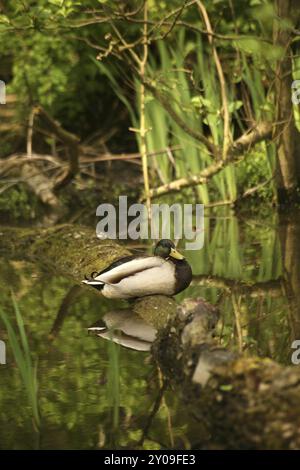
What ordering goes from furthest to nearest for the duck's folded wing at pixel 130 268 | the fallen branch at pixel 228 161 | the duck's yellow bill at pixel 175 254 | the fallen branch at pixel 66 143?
the fallen branch at pixel 66 143 → the fallen branch at pixel 228 161 → the duck's yellow bill at pixel 175 254 → the duck's folded wing at pixel 130 268

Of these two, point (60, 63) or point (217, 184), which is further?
point (60, 63)

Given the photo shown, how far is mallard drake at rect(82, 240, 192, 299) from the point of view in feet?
22.6

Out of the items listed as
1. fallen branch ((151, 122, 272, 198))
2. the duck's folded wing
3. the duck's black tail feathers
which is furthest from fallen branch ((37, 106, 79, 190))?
the duck's folded wing

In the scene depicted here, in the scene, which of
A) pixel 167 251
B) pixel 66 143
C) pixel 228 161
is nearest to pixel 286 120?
pixel 228 161

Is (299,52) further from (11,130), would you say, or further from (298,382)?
(298,382)

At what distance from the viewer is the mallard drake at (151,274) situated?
271 inches

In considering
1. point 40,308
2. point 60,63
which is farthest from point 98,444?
point 60,63

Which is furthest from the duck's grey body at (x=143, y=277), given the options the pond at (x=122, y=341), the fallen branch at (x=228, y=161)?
the fallen branch at (x=228, y=161)

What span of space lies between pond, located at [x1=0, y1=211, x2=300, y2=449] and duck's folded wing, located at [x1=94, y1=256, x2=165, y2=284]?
259 mm

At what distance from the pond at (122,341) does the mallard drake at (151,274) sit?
256 millimetres

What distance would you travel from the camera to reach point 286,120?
9.74m

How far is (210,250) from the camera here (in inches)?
352

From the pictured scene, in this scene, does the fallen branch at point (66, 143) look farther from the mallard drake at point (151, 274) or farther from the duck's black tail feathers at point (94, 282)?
the mallard drake at point (151, 274)
